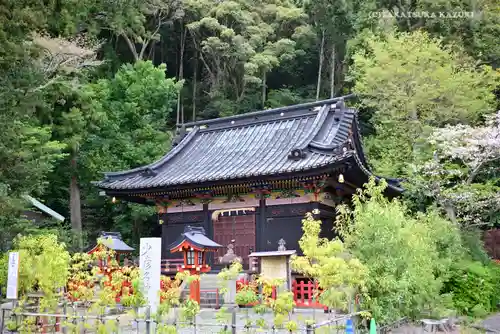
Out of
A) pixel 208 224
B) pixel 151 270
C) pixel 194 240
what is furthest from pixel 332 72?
pixel 151 270

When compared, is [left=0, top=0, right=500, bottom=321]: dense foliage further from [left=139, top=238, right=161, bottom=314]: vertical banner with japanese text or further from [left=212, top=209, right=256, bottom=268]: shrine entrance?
[left=212, top=209, right=256, bottom=268]: shrine entrance

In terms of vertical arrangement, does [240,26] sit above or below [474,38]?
above

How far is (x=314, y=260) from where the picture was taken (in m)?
10.6

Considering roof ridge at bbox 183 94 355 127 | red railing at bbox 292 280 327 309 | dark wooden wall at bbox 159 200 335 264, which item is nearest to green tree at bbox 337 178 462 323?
red railing at bbox 292 280 327 309

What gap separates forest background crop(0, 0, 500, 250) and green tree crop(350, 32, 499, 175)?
0.06 m

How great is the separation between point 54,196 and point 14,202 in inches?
655

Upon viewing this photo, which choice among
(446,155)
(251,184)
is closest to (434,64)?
(446,155)

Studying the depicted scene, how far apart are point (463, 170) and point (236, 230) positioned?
1013 centimetres

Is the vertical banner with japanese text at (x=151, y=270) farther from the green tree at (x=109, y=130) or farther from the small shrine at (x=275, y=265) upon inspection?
the green tree at (x=109, y=130)

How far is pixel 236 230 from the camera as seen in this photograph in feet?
57.1

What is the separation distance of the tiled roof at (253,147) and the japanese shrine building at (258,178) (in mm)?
38

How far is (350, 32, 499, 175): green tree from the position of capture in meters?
23.3

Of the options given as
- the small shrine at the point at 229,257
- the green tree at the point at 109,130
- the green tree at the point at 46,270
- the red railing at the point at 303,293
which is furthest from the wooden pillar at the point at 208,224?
the green tree at the point at 109,130

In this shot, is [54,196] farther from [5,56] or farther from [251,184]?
[5,56]
